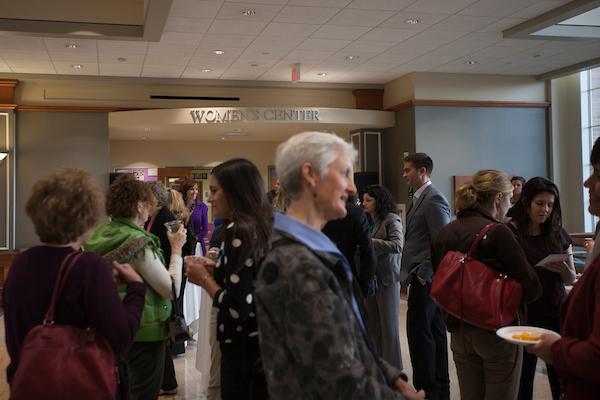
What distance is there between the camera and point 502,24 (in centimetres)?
728

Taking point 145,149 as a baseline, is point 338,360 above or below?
below

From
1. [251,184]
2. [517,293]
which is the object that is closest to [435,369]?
[517,293]

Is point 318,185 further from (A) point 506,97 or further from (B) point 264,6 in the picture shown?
(A) point 506,97

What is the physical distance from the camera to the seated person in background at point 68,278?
1806mm

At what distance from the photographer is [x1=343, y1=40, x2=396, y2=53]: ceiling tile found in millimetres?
7973

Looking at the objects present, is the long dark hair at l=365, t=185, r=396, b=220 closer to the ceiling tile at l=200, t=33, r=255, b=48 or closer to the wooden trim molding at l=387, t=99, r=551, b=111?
the ceiling tile at l=200, t=33, r=255, b=48

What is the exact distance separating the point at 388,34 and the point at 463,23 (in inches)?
36.2

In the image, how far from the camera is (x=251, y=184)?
2404 millimetres

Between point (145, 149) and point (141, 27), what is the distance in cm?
575

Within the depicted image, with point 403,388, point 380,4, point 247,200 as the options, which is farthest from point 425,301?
point 380,4

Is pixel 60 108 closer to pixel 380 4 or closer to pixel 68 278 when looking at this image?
pixel 380 4

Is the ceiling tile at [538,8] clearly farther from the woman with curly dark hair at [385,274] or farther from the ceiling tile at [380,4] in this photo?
the woman with curly dark hair at [385,274]

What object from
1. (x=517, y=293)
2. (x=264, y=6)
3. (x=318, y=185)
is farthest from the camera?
(x=264, y=6)

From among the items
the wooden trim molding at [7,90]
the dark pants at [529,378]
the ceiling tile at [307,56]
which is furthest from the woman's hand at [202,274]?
the wooden trim molding at [7,90]
